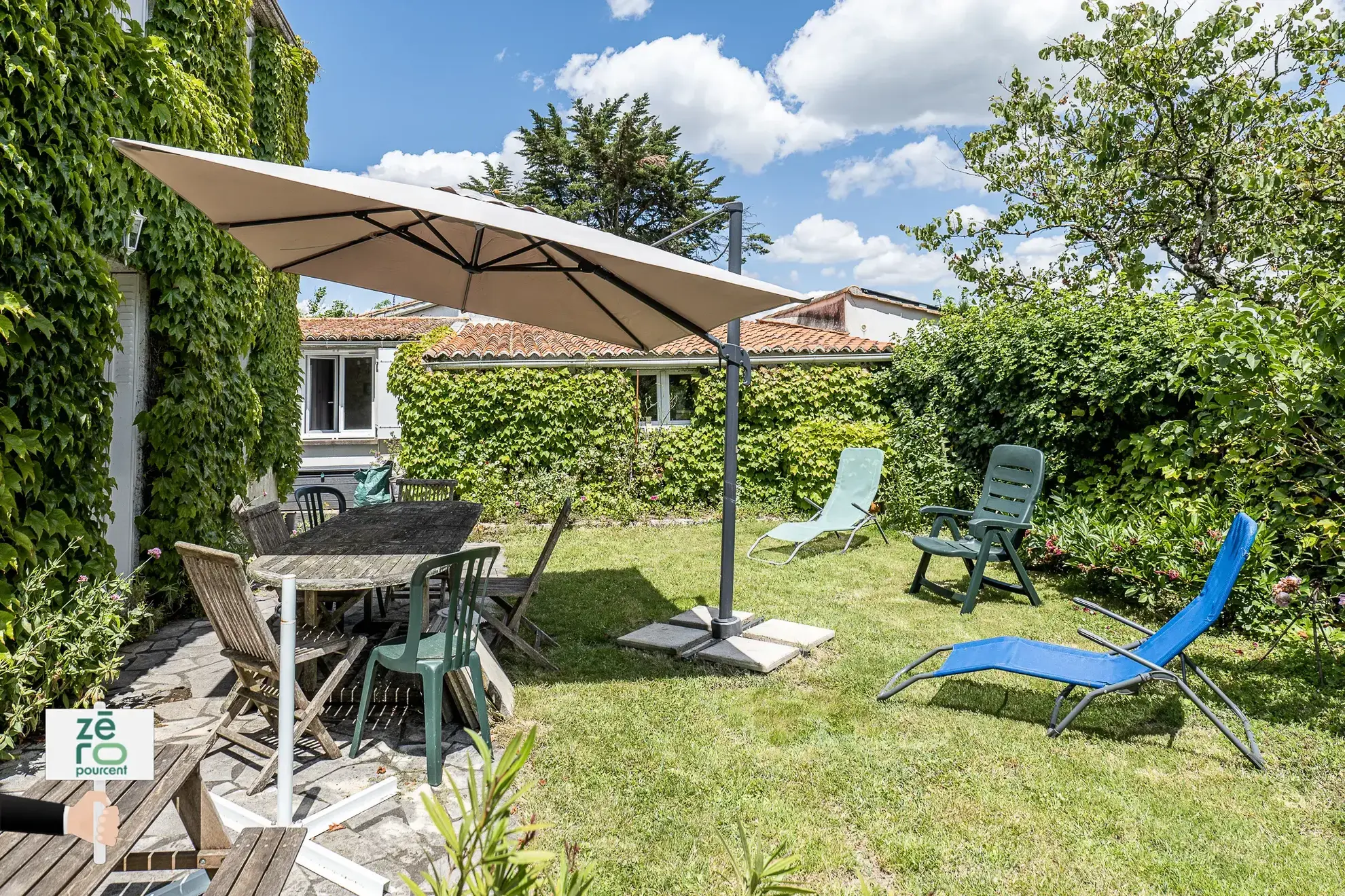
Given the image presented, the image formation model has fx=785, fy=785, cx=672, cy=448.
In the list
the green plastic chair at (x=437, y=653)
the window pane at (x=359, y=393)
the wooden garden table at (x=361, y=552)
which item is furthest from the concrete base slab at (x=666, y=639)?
the window pane at (x=359, y=393)

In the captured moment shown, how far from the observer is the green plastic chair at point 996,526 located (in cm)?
656

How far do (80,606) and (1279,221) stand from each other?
14.0 meters

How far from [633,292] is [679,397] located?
7502 mm

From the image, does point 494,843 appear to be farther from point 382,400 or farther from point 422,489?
point 382,400

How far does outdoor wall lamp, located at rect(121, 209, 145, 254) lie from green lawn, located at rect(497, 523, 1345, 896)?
11.9ft

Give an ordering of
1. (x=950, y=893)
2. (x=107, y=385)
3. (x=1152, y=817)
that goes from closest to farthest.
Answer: (x=950, y=893)
(x=1152, y=817)
(x=107, y=385)

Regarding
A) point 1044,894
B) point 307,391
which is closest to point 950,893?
point 1044,894

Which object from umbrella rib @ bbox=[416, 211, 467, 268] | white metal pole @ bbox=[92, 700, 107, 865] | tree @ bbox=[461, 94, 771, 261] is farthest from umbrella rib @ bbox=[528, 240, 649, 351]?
tree @ bbox=[461, 94, 771, 261]

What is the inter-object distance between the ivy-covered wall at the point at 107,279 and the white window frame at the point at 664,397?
559 centimetres

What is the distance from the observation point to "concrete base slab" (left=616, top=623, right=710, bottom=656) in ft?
17.4

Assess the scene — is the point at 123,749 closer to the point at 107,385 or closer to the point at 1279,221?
the point at 107,385

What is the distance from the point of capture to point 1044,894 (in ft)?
8.78

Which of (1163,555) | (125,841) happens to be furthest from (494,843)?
(1163,555)

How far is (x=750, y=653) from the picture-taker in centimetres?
511
